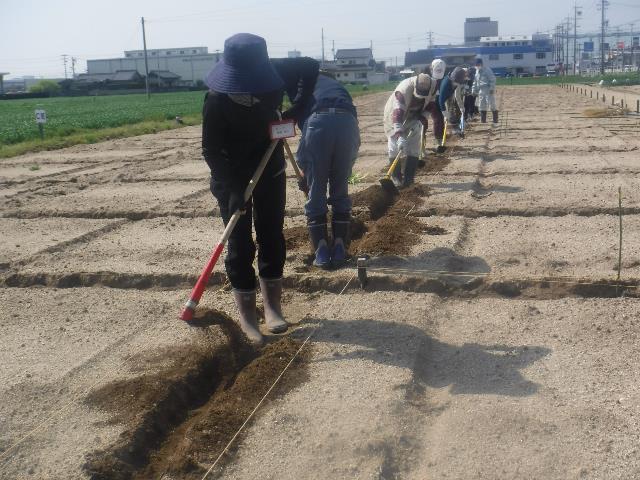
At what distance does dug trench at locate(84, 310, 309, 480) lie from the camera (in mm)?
3033

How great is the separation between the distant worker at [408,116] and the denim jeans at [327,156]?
119 inches

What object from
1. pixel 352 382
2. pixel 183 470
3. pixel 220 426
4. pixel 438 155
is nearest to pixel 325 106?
pixel 352 382

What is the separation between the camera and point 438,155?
12.3 m

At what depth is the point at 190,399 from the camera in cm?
369

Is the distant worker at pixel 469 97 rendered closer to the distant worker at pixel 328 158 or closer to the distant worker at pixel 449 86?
the distant worker at pixel 449 86

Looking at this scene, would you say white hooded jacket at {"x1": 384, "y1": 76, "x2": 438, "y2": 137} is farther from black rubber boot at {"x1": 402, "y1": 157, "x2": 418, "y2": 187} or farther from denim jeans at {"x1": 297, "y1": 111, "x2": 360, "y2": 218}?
denim jeans at {"x1": 297, "y1": 111, "x2": 360, "y2": 218}

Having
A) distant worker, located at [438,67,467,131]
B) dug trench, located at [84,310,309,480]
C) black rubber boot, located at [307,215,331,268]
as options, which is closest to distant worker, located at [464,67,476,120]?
distant worker, located at [438,67,467,131]

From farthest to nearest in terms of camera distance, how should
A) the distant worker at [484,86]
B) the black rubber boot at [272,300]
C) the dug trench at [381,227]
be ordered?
the distant worker at [484,86], the dug trench at [381,227], the black rubber boot at [272,300]

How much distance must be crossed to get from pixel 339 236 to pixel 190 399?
2.39 m

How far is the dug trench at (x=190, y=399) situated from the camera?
3033 millimetres

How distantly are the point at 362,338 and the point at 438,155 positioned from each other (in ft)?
27.9

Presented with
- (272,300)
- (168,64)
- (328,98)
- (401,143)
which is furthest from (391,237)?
(168,64)

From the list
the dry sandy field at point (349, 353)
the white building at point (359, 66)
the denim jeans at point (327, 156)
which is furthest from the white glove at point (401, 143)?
the white building at point (359, 66)

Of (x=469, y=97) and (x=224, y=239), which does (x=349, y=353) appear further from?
(x=469, y=97)
